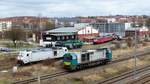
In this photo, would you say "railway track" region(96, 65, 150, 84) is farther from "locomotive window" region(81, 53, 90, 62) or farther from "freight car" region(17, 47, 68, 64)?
"freight car" region(17, 47, 68, 64)

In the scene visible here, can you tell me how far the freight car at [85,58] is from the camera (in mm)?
43812

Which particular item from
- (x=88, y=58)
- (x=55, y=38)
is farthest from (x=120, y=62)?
(x=55, y=38)

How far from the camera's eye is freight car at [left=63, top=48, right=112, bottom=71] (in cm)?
4381

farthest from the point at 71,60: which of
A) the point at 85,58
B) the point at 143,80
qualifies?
the point at 143,80

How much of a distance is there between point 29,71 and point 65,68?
5.40 metres

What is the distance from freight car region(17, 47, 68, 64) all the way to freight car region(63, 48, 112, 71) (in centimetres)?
517

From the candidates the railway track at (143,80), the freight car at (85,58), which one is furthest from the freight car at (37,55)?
the railway track at (143,80)

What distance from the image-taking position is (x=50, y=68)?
45625 mm

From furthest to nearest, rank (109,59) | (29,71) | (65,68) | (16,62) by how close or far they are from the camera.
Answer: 1. (109,59)
2. (16,62)
3. (65,68)
4. (29,71)

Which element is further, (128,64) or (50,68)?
(128,64)

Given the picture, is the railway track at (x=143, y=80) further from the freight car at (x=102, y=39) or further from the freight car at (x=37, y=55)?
the freight car at (x=102, y=39)

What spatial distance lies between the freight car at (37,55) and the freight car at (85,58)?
517cm

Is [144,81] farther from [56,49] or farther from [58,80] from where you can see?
[56,49]

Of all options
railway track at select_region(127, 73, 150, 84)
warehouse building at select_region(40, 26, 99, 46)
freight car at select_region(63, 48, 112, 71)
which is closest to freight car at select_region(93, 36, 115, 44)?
warehouse building at select_region(40, 26, 99, 46)
